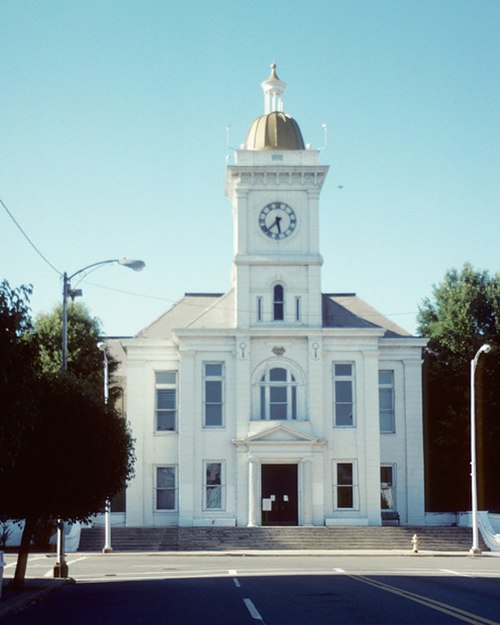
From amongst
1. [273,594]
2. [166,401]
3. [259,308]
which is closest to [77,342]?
[166,401]

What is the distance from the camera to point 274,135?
185ft

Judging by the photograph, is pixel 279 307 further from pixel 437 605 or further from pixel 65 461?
pixel 437 605

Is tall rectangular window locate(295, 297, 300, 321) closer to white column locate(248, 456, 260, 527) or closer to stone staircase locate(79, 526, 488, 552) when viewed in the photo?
white column locate(248, 456, 260, 527)

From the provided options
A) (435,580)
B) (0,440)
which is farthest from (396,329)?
(0,440)

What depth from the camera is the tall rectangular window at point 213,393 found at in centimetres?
5403

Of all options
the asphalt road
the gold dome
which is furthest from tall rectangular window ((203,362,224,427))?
the asphalt road

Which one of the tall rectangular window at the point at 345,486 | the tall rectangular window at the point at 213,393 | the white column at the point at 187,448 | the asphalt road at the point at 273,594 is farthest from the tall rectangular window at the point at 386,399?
the asphalt road at the point at 273,594

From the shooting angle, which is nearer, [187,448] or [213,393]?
[187,448]

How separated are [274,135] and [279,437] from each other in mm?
15160

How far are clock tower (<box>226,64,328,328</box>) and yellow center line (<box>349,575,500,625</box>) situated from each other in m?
28.2

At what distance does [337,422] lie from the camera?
5441cm

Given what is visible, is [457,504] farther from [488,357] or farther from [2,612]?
[2,612]

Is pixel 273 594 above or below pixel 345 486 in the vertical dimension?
below

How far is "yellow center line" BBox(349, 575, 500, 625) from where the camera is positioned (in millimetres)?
17000
